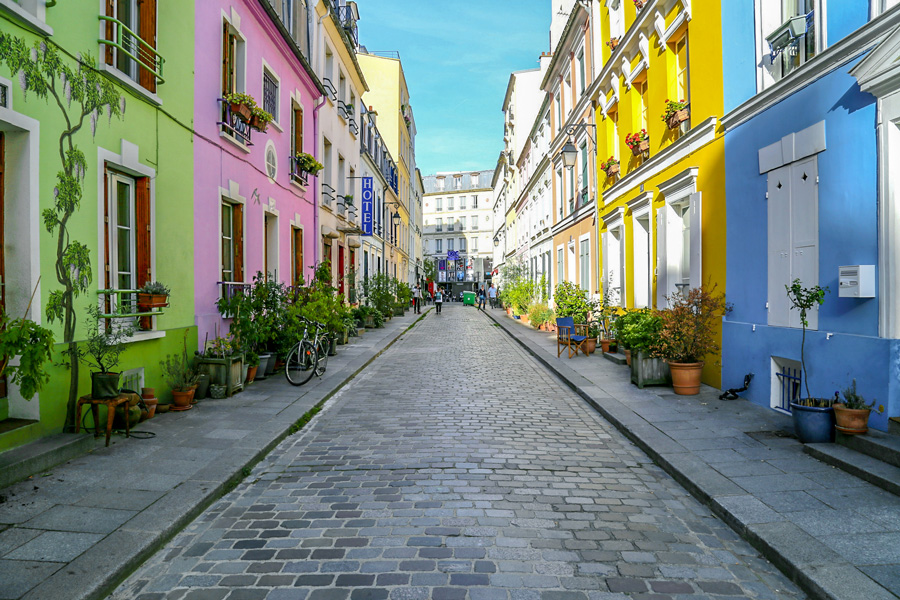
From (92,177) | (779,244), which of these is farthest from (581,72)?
(92,177)

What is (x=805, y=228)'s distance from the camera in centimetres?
663

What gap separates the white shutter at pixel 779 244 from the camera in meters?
6.98

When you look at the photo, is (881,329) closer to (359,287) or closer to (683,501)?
(683,501)

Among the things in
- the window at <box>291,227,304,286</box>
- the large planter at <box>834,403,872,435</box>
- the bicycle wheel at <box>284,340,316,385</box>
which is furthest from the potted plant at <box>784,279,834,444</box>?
the window at <box>291,227,304,286</box>

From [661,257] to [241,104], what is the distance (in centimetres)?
777

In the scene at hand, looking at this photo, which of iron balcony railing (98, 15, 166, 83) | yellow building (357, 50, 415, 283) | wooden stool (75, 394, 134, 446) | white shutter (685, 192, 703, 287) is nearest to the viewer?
wooden stool (75, 394, 134, 446)

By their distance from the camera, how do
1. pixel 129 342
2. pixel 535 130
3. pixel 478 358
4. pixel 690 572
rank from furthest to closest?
pixel 535 130 < pixel 478 358 < pixel 129 342 < pixel 690 572

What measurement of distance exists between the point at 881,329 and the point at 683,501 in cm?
257

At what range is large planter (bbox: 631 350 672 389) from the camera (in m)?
9.18

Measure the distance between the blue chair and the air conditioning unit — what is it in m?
7.87

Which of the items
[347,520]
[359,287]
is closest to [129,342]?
[347,520]

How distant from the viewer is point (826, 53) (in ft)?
20.0

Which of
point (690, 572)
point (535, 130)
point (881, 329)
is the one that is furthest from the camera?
point (535, 130)

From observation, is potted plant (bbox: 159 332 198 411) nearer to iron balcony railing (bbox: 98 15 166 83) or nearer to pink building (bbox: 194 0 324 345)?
pink building (bbox: 194 0 324 345)
